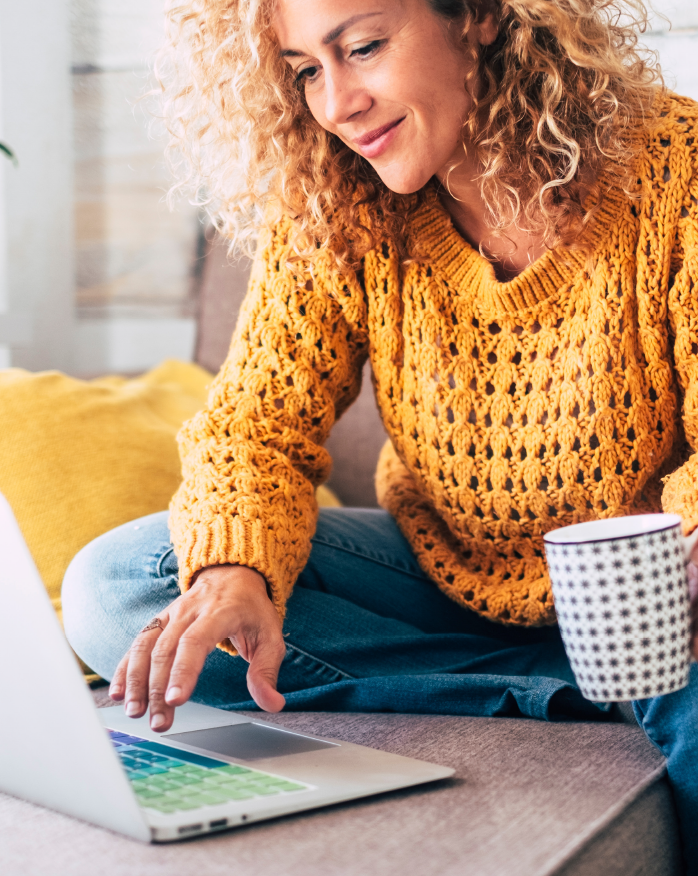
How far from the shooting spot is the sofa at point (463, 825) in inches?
20.9

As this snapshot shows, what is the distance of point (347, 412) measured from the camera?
148 centimetres

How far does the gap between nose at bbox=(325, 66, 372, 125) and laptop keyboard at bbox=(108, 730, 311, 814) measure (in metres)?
0.62

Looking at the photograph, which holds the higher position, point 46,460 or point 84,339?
point 84,339

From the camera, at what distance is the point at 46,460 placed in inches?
46.9

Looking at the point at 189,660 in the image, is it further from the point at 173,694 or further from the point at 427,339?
the point at 427,339

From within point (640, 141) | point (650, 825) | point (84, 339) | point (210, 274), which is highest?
point (640, 141)

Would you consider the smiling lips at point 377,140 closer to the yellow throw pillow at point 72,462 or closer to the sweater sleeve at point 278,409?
the sweater sleeve at point 278,409

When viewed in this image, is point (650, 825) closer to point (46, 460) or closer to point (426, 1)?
point (426, 1)

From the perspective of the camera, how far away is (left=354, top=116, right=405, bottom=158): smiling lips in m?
0.89

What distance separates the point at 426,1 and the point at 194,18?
0.30 metres

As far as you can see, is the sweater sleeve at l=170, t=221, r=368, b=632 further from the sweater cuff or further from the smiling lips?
the smiling lips

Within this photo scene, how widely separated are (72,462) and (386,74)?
67 centimetres

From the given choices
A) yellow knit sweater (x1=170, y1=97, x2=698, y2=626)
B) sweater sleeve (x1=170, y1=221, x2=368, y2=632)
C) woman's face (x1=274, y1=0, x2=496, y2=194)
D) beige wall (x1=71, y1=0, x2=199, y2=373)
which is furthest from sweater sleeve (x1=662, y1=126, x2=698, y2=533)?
beige wall (x1=71, y1=0, x2=199, y2=373)

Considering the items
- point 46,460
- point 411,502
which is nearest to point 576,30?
point 411,502
